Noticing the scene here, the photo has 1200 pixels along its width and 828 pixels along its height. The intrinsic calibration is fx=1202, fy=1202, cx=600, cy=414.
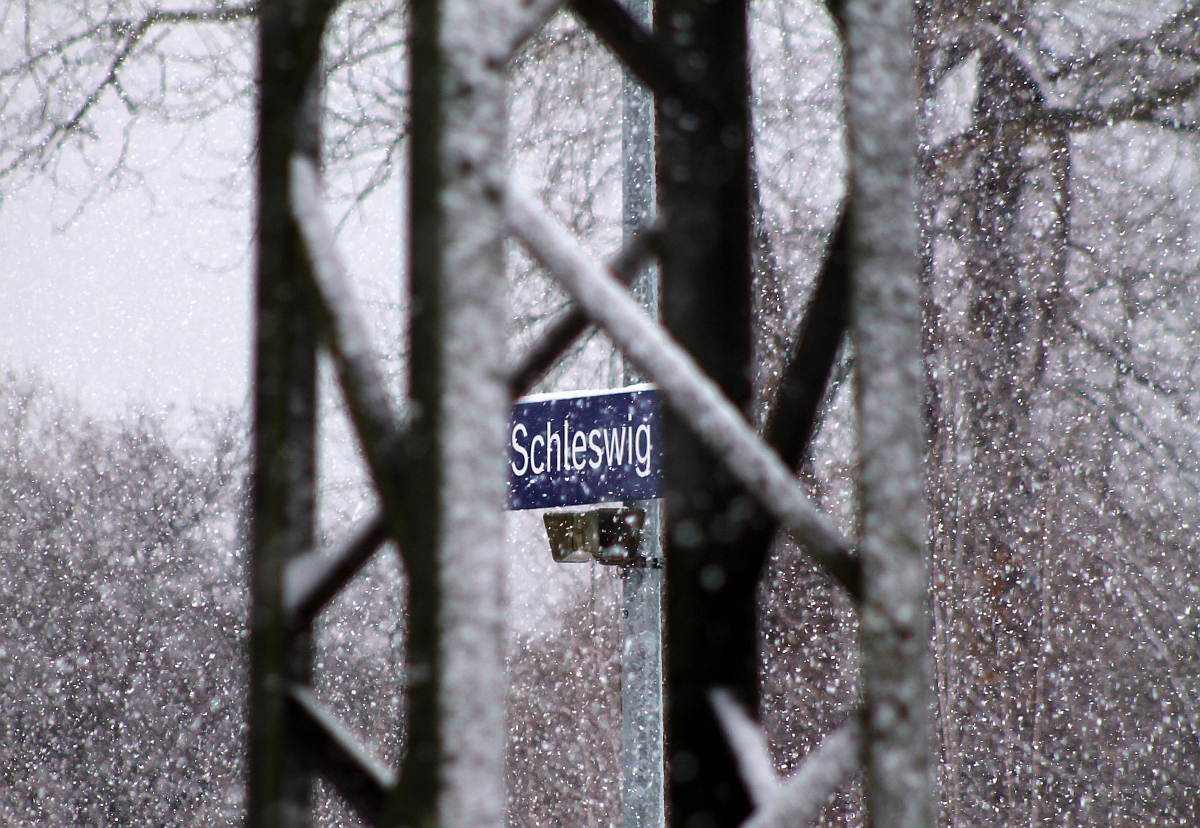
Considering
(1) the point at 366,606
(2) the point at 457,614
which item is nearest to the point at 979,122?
(1) the point at 366,606

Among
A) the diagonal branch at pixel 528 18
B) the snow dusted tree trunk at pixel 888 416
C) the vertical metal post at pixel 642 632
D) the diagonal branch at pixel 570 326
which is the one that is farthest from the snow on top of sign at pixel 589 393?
the diagonal branch at pixel 528 18

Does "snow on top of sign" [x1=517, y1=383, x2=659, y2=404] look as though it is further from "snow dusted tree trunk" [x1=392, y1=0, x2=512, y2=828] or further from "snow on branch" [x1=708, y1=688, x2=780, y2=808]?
"snow dusted tree trunk" [x1=392, y1=0, x2=512, y2=828]

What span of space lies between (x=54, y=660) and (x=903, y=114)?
12053 mm

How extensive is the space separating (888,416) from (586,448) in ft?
7.90

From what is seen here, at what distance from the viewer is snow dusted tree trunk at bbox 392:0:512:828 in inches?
45.4

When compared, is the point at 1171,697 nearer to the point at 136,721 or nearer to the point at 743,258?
the point at 743,258

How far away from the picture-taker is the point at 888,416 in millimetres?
1370

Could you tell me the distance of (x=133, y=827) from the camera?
11422mm

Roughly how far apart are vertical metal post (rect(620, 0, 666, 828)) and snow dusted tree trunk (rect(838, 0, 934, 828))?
250cm

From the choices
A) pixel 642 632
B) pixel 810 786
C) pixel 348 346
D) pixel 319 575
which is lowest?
pixel 642 632

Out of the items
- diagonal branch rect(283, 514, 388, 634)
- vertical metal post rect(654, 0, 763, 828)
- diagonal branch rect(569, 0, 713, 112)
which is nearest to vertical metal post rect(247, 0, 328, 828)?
diagonal branch rect(283, 514, 388, 634)

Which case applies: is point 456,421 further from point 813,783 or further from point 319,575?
point 813,783

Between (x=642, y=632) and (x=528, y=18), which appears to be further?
(x=642, y=632)

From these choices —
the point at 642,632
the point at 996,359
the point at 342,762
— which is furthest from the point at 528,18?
the point at 996,359
